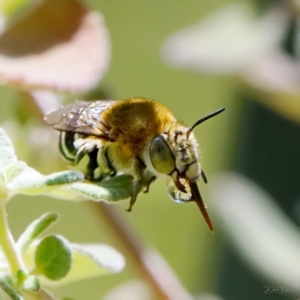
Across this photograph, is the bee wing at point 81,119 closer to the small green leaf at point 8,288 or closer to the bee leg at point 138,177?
the bee leg at point 138,177

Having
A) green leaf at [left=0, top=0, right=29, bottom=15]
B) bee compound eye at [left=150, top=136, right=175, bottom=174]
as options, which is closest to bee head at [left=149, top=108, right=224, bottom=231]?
bee compound eye at [left=150, top=136, right=175, bottom=174]

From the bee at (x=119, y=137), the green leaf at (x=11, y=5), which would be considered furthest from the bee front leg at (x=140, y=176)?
the green leaf at (x=11, y=5)

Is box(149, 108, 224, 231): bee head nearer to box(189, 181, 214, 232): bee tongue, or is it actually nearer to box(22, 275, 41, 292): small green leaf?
box(189, 181, 214, 232): bee tongue

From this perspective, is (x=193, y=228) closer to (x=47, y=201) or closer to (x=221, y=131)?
(x=221, y=131)

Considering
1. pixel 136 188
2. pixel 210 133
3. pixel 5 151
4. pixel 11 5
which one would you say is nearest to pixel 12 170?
pixel 5 151

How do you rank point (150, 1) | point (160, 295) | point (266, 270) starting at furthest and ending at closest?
point (150, 1) < point (266, 270) < point (160, 295)

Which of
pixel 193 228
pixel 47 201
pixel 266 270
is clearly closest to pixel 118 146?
pixel 266 270

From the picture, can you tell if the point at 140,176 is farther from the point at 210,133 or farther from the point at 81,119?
the point at 210,133
